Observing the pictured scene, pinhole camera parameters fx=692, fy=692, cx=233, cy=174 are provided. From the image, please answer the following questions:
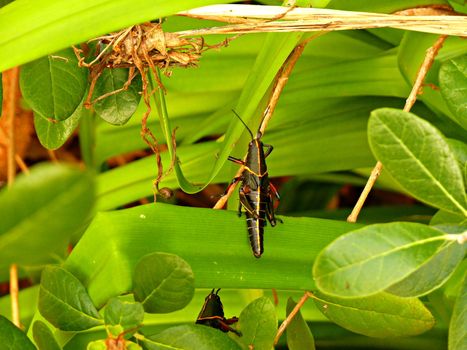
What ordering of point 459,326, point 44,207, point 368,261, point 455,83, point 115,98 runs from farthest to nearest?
1. point 115,98
2. point 455,83
3. point 459,326
4. point 368,261
5. point 44,207

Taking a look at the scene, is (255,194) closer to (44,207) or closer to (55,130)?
(55,130)

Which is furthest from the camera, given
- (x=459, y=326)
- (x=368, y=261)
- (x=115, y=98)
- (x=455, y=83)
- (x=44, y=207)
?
(x=115, y=98)

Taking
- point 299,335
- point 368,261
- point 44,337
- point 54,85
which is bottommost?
point 299,335

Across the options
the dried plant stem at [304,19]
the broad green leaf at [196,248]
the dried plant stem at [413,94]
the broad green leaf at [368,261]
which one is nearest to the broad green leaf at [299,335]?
the broad green leaf at [196,248]

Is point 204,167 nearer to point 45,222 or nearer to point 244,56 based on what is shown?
point 244,56

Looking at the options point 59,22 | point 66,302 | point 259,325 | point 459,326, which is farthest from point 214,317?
point 59,22

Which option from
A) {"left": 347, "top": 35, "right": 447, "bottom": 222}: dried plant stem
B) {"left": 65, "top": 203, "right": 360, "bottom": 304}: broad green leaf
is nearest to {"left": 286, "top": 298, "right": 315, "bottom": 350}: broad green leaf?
{"left": 65, "top": 203, "right": 360, "bottom": 304}: broad green leaf

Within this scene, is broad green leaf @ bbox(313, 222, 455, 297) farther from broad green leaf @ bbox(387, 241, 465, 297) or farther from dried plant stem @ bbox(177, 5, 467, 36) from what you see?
dried plant stem @ bbox(177, 5, 467, 36)
